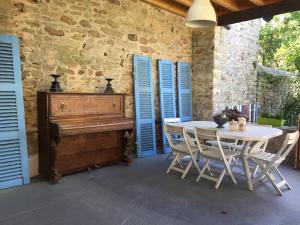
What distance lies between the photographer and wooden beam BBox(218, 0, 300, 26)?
15.5 feet

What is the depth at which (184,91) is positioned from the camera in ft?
19.4

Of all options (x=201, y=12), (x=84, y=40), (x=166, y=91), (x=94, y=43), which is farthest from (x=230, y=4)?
(x=84, y=40)

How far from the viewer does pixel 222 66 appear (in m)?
6.01

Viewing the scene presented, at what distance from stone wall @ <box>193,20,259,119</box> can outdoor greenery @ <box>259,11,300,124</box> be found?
1.17m

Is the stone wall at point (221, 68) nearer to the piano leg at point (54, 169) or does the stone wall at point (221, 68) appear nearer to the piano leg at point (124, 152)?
the piano leg at point (124, 152)

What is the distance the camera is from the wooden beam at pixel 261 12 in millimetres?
4723

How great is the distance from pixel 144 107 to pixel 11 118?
2.43m

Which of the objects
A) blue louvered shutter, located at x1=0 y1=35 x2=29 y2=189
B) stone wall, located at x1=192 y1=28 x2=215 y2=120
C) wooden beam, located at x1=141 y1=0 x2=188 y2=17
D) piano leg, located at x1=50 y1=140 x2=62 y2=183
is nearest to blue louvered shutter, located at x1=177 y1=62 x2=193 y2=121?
stone wall, located at x1=192 y1=28 x2=215 y2=120

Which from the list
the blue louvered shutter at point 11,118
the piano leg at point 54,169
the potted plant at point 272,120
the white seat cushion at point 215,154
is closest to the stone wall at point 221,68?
the potted plant at point 272,120

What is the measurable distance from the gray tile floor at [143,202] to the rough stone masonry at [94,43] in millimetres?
899

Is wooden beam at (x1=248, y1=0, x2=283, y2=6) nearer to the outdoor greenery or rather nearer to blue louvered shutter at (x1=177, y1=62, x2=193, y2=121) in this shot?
blue louvered shutter at (x1=177, y1=62, x2=193, y2=121)

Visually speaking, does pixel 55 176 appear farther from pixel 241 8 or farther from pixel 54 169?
pixel 241 8

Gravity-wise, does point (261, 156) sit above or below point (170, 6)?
below

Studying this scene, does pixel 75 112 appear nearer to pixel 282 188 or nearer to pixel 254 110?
pixel 282 188
